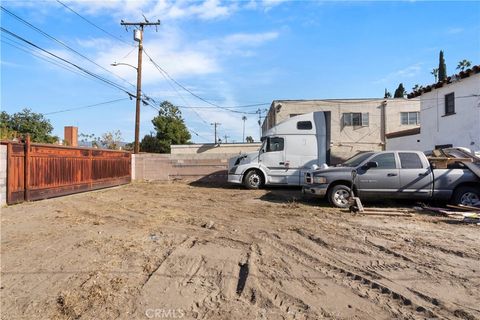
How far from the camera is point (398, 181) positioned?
1031 cm

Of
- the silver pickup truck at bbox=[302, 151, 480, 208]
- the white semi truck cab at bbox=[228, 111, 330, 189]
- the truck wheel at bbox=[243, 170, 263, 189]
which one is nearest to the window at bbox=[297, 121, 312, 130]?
the white semi truck cab at bbox=[228, 111, 330, 189]

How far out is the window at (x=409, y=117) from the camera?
3259 cm

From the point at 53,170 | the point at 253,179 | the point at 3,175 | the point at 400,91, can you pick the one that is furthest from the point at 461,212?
the point at 400,91

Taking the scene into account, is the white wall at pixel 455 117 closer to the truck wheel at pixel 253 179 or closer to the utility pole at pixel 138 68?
the truck wheel at pixel 253 179

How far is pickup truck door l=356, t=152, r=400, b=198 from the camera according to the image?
10359 millimetres

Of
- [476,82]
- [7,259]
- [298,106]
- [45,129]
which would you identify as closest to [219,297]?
[7,259]

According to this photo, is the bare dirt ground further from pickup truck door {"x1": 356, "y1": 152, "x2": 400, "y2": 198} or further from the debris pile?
pickup truck door {"x1": 356, "y1": 152, "x2": 400, "y2": 198}

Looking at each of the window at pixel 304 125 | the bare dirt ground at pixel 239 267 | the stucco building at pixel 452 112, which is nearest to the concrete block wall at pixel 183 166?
the window at pixel 304 125

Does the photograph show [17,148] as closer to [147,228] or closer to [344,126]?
[147,228]

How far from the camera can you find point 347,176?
10.5 metres

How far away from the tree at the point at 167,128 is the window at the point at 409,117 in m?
30.7

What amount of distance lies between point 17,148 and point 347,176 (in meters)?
10.3

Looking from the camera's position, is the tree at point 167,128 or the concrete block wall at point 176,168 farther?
the tree at point 167,128

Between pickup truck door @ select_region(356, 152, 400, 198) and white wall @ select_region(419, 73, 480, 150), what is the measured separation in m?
8.33
